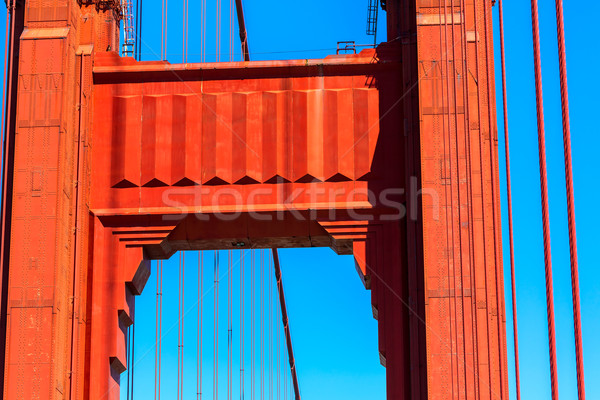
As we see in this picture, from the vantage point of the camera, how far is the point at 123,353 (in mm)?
23594

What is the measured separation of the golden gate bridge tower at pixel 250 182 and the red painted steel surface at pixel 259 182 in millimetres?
30

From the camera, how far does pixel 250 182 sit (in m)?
23.9

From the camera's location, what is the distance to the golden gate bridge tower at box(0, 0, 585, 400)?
22391mm

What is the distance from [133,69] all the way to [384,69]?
4196 millimetres

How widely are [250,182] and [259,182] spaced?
156 millimetres

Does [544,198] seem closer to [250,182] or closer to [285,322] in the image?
[250,182]

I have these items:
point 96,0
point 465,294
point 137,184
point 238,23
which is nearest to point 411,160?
point 465,294

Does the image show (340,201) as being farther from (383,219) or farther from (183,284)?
(183,284)

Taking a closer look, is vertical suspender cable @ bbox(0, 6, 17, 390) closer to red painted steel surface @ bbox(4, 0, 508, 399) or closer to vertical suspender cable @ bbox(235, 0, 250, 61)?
red painted steel surface @ bbox(4, 0, 508, 399)

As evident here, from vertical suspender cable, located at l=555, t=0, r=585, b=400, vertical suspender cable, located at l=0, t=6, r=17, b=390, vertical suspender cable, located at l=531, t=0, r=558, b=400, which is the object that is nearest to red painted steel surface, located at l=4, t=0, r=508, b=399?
vertical suspender cable, located at l=0, t=6, r=17, b=390

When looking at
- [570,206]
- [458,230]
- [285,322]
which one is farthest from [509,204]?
[285,322]

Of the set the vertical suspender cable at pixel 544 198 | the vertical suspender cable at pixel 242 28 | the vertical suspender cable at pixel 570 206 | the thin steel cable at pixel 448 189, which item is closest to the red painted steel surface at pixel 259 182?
the thin steel cable at pixel 448 189

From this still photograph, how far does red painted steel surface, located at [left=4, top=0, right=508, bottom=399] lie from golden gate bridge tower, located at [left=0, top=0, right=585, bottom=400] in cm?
3

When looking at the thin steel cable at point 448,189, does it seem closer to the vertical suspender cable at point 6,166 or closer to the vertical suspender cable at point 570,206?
the vertical suspender cable at point 6,166
